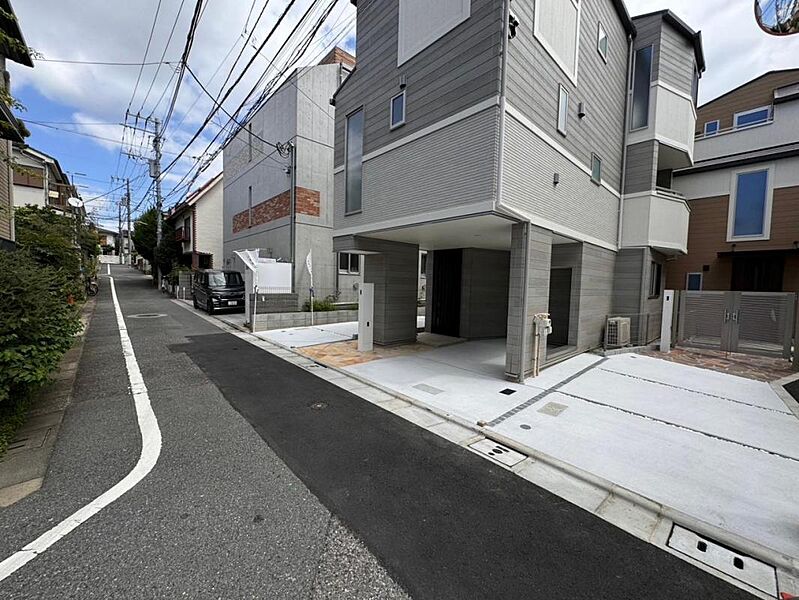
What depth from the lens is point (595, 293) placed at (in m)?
8.99

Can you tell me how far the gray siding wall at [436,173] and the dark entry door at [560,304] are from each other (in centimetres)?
529

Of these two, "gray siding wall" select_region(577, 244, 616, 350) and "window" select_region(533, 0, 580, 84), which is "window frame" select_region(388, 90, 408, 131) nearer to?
"window" select_region(533, 0, 580, 84)

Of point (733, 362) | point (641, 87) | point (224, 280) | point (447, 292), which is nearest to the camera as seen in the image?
point (733, 362)

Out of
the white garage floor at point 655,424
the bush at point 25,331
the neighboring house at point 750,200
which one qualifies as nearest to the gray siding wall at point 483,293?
the white garage floor at point 655,424

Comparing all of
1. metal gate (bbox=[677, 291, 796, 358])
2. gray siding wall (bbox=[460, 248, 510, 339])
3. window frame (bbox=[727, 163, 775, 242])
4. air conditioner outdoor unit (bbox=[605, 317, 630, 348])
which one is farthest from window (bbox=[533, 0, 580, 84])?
window frame (bbox=[727, 163, 775, 242])

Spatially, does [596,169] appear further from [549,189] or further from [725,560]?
[725,560]

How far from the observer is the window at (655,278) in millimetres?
10502

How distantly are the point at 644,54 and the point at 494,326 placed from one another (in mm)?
9221

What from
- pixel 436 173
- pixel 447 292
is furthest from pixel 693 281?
pixel 436 173

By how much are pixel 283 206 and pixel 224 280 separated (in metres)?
4.28

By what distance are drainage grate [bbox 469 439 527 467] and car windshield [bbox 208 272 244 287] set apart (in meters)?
14.3

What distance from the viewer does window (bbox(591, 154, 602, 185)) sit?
8.44m

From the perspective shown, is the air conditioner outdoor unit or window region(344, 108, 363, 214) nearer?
window region(344, 108, 363, 214)

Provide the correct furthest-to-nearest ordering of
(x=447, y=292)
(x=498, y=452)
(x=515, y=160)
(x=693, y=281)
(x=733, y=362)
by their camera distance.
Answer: (x=693, y=281) < (x=447, y=292) < (x=733, y=362) < (x=515, y=160) < (x=498, y=452)
